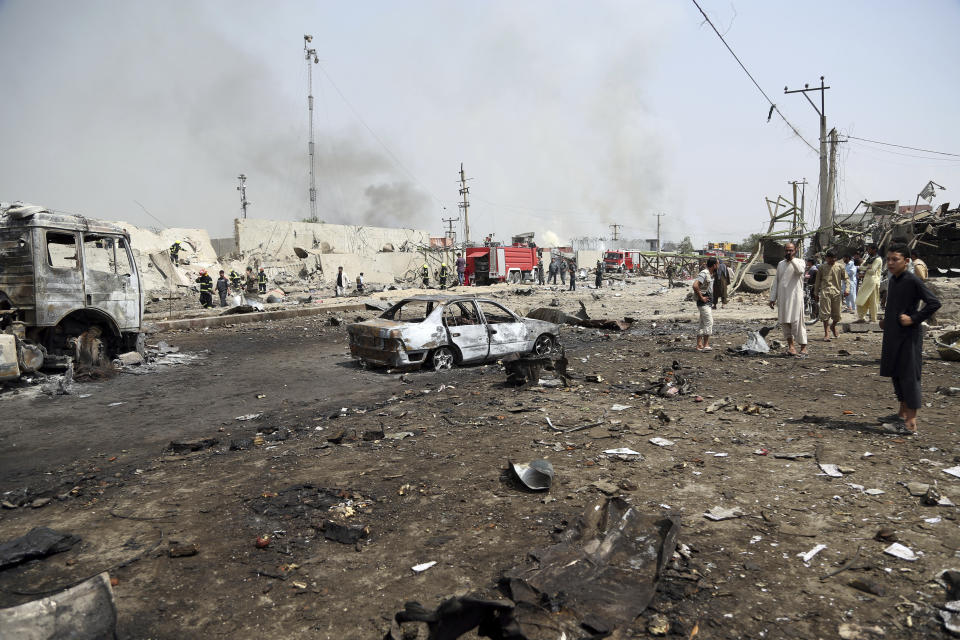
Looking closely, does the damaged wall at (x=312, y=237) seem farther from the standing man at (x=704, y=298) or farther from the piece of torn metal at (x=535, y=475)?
the piece of torn metal at (x=535, y=475)

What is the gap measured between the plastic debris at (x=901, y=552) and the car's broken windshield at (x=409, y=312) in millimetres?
6732

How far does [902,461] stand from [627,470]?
217 cm

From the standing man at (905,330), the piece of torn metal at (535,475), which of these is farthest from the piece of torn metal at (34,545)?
the standing man at (905,330)

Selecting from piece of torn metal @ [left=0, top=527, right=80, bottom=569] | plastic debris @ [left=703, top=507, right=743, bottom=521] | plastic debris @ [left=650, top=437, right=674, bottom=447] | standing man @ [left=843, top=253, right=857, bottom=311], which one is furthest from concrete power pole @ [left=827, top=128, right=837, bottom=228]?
piece of torn metal @ [left=0, top=527, right=80, bottom=569]

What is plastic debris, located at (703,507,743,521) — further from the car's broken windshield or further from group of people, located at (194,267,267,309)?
group of people, located at (194,267,267,309)

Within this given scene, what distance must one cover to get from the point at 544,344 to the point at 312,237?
27810mm

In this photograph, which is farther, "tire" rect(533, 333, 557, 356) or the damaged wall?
the damaged wall

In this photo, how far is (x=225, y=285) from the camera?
21.9 meters

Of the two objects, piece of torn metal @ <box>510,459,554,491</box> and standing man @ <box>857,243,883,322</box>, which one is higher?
standing man @ <box>857,243,883,322</box>

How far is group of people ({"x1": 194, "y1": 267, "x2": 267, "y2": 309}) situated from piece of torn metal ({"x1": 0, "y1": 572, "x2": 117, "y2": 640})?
1957 cm

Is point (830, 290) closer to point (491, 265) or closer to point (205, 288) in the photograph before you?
point (205, 288)

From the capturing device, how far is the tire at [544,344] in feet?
32.5

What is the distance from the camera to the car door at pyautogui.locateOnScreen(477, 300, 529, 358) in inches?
369

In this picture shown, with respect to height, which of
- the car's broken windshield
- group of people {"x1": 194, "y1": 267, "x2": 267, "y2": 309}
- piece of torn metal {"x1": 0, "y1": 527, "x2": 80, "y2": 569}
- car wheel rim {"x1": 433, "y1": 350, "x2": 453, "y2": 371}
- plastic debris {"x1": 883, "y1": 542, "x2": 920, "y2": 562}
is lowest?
piece of torn metal {"x1": 0, "y1": 527, "x2": 80, "y2": 569}
